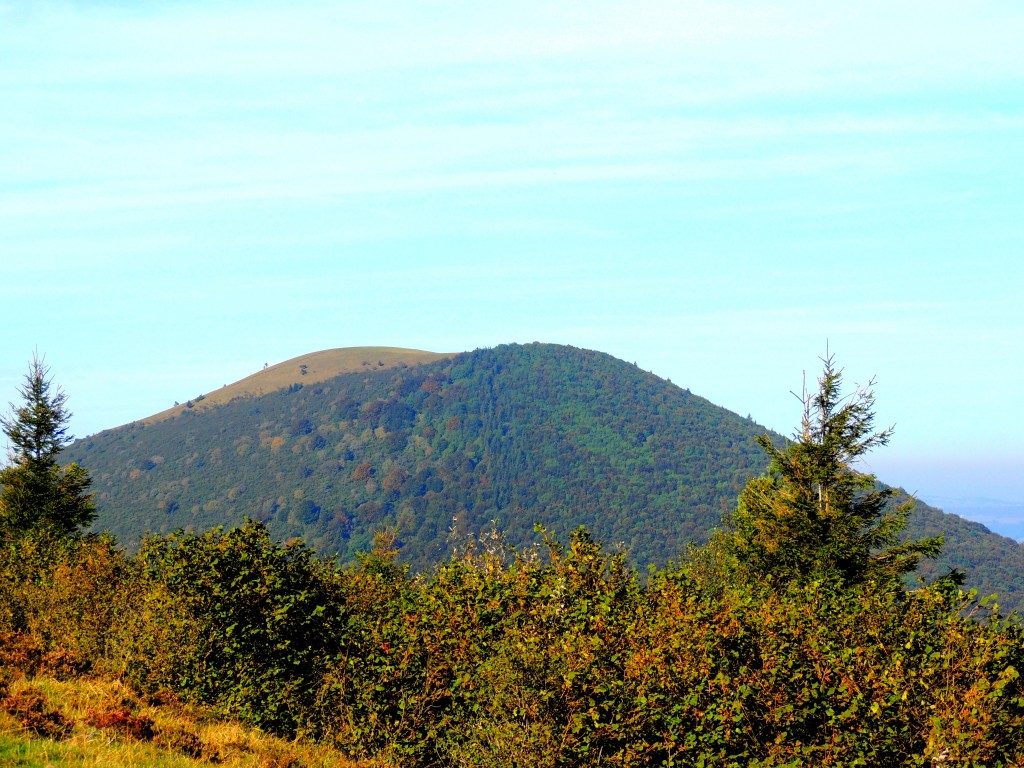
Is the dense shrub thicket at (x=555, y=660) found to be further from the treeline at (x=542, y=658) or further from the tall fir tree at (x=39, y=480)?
the tall fir tree at (x=39, y=480)

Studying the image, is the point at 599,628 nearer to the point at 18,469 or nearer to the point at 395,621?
the point at 395,621

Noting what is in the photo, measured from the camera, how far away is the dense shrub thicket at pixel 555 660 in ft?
40.5

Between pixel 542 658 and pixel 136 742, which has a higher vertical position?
pixel 542 658

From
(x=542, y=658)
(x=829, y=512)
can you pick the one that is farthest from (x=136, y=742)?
(x=829, y=512)

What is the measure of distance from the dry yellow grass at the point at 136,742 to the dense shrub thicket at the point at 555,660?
79 centimetres

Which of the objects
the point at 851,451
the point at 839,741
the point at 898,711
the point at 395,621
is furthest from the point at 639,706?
the point at 851,451

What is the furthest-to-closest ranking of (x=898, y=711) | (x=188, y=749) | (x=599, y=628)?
1. (x=599, y=628)
2. (x=188, y=749)
3. (x=898, y=711)

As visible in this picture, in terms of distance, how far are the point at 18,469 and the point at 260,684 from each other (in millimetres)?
37932

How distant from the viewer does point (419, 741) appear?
48.1 ft

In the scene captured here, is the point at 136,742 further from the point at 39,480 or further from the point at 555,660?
the point at 39,480

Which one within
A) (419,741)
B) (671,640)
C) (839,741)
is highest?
A: (671,640)

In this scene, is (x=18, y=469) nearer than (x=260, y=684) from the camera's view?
No

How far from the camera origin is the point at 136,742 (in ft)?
42.1

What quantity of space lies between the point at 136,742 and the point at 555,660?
6.26m
